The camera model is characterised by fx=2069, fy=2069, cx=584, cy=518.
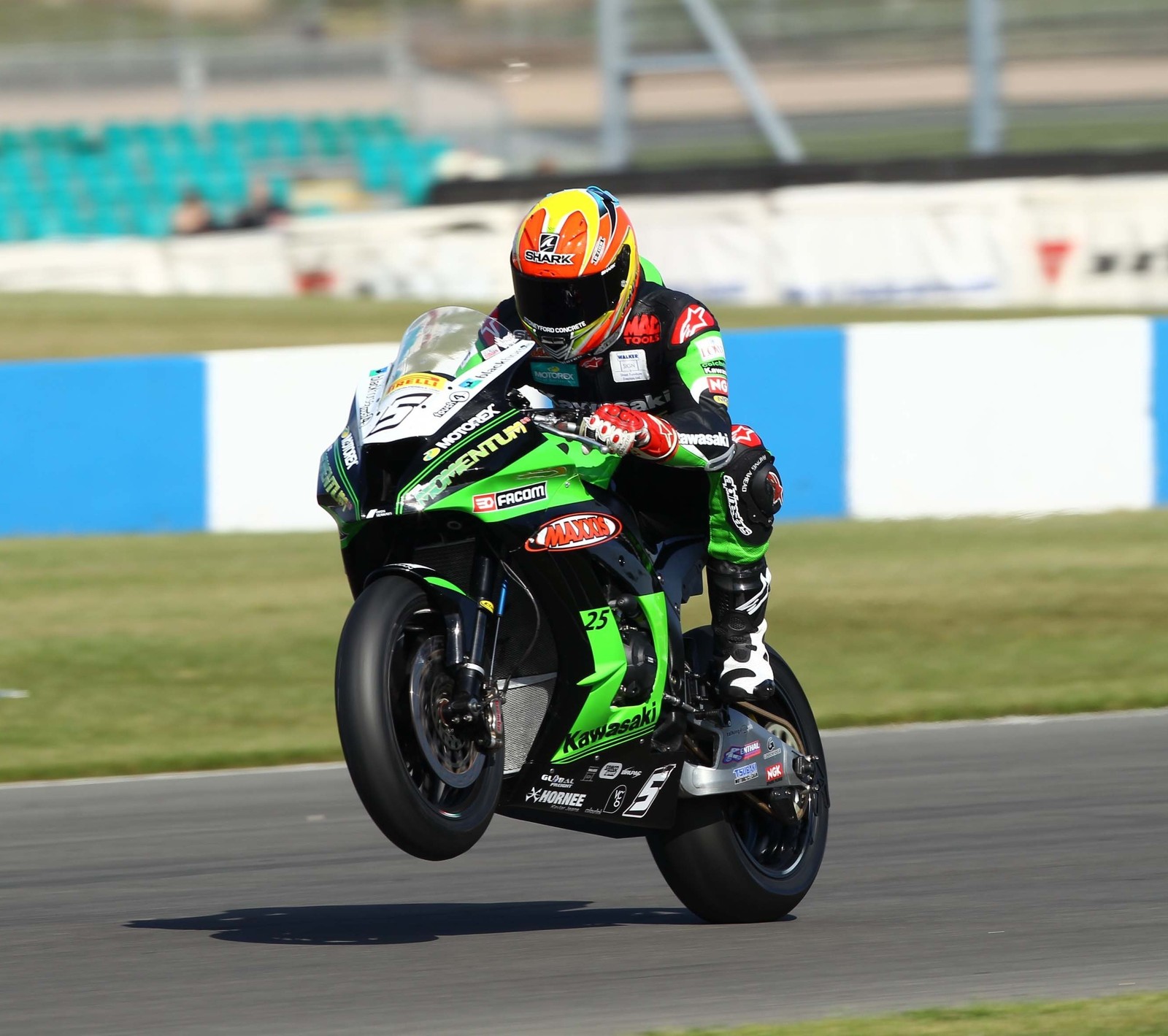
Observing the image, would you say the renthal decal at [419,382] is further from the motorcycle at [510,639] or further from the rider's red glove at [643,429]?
the rider's red glove at [643,429]

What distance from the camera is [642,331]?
Result: 516cm

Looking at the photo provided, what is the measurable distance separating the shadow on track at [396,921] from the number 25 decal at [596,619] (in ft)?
3.17

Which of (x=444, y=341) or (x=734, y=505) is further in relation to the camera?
(x=734, y=505)

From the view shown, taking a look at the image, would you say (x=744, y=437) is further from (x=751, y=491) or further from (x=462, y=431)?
(x=462, y=431)

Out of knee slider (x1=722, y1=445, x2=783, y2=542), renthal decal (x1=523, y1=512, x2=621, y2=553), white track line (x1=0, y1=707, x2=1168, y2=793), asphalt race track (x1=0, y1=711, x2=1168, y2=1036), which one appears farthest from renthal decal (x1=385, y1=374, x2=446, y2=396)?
white track line (x1=0, y1=707, x2=1168, y2=793)

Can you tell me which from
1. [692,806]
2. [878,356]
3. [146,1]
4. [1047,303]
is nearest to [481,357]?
[692,806]

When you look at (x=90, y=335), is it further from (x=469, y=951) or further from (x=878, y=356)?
(x=469, y=951)

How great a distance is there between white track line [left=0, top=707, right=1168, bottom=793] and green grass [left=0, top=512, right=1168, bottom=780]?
11cm

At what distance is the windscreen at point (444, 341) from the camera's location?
4.73m

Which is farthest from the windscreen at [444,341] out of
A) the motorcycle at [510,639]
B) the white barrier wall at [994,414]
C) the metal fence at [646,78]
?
the metal fence at [646,78]

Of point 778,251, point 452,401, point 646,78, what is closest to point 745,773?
point 452,401

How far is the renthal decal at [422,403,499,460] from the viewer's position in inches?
179

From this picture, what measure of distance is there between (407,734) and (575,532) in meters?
0.65

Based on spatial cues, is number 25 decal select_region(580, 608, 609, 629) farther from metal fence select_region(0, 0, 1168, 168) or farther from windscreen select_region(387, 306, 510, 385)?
metal fence select_region(0, 0, 1168, 168)
